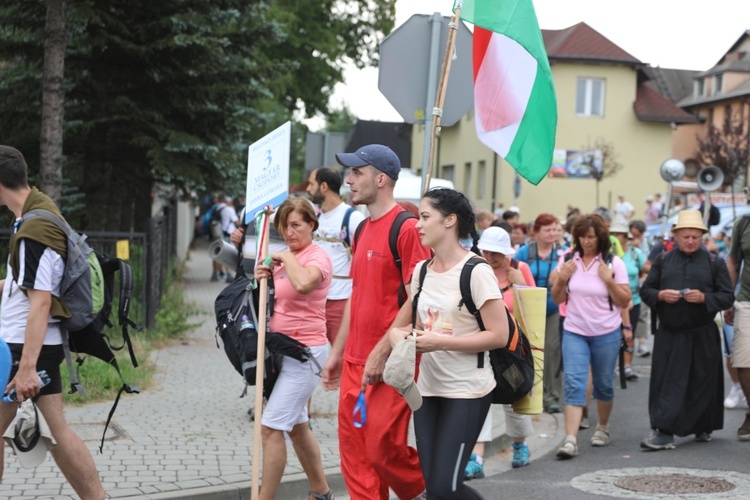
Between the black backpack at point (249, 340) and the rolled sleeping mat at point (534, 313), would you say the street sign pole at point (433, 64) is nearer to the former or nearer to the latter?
the rolled sleeping mat at point (534, 313)

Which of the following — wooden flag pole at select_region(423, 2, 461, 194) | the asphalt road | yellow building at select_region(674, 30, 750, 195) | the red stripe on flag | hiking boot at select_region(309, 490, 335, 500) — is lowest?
the asphalt road

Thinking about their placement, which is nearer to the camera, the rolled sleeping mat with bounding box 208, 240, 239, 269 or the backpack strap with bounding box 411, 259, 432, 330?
the backpack strap with bounding box 411, 259, 432, 330

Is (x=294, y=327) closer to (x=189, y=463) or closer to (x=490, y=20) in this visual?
(x=189, y=463)

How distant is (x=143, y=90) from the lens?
1609 cm

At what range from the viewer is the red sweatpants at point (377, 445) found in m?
5.57

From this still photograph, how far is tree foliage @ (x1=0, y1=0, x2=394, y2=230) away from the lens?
15.0m

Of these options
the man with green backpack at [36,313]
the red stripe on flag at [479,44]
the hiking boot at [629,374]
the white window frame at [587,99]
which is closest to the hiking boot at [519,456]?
the red stripe on flag at [479,44]

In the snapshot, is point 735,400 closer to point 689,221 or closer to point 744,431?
point 744,431

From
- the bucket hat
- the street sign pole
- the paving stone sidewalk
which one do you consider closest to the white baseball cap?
the street sign pole

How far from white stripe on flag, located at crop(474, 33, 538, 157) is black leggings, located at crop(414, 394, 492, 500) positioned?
6.14 ft

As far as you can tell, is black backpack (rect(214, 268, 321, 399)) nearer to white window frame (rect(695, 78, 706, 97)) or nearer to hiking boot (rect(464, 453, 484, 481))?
hiking boot (rect(464, 453, 484, 481))

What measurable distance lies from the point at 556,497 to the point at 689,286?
2434mm

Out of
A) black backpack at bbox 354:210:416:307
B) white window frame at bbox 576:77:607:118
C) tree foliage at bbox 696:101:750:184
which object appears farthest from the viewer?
tree foliage at bbox 696:101:750:184

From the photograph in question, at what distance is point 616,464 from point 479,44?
3.50 meters
